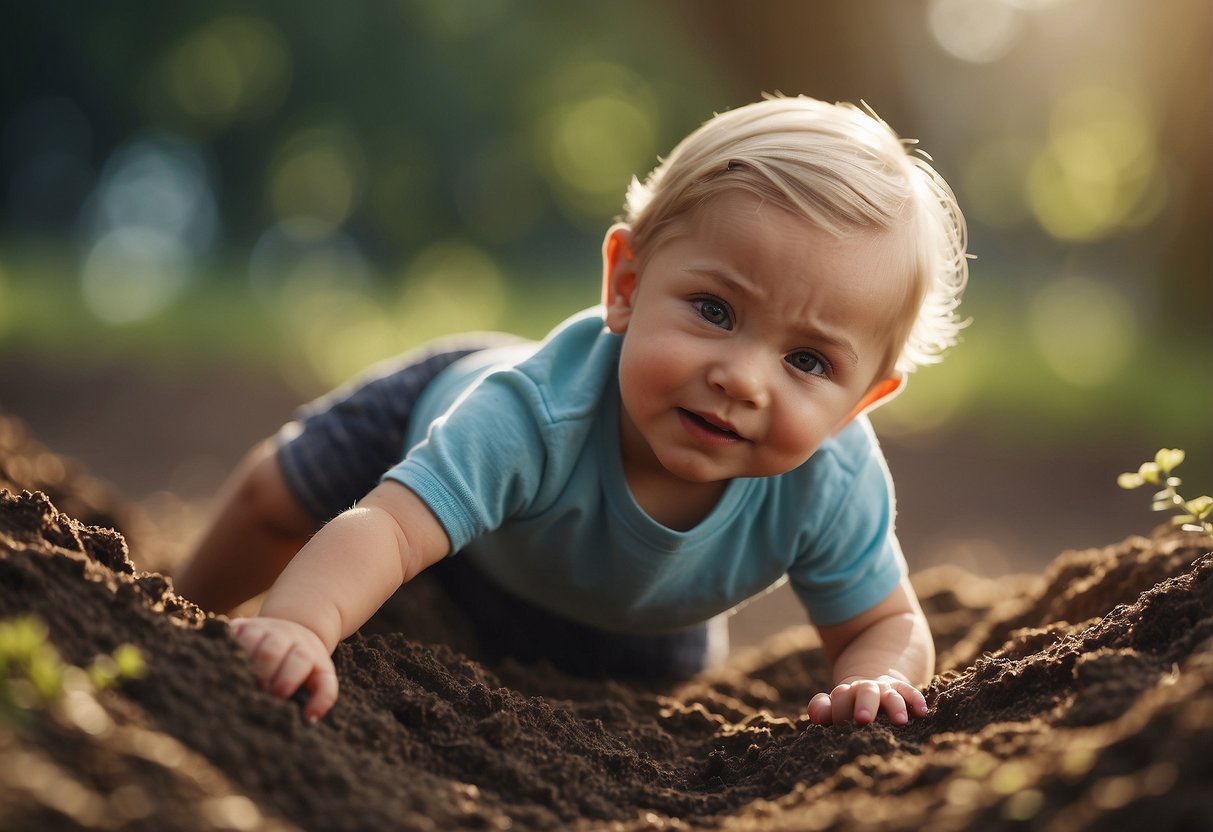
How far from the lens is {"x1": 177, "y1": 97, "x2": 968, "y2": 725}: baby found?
207 cm

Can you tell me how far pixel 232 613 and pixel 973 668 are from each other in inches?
75.7

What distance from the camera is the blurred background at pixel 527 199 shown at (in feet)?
22.0

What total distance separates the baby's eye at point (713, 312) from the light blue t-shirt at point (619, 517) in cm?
36

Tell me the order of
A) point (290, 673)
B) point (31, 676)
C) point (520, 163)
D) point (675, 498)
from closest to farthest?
point (31, 676), point (290, 673), point (675, 498), point (520, 163)

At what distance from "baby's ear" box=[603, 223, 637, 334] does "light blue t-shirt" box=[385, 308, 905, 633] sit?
0.13 meters

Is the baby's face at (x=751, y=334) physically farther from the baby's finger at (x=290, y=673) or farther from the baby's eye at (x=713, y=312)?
the baby's finger at (x=290, y=673)

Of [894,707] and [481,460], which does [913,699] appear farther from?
[481,460]

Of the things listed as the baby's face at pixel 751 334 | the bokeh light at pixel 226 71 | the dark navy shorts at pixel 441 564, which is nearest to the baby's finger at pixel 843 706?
the baby's face at pixel 751 334

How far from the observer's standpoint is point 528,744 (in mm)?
1766

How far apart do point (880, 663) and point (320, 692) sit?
1.19 m

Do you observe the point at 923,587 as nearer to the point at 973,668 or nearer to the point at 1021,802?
the point at 973,668

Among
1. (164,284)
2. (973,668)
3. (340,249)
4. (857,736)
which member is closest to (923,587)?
(973,668)

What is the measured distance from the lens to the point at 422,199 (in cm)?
1233

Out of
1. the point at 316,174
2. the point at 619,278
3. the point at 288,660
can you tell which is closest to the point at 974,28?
the point at 316,174
